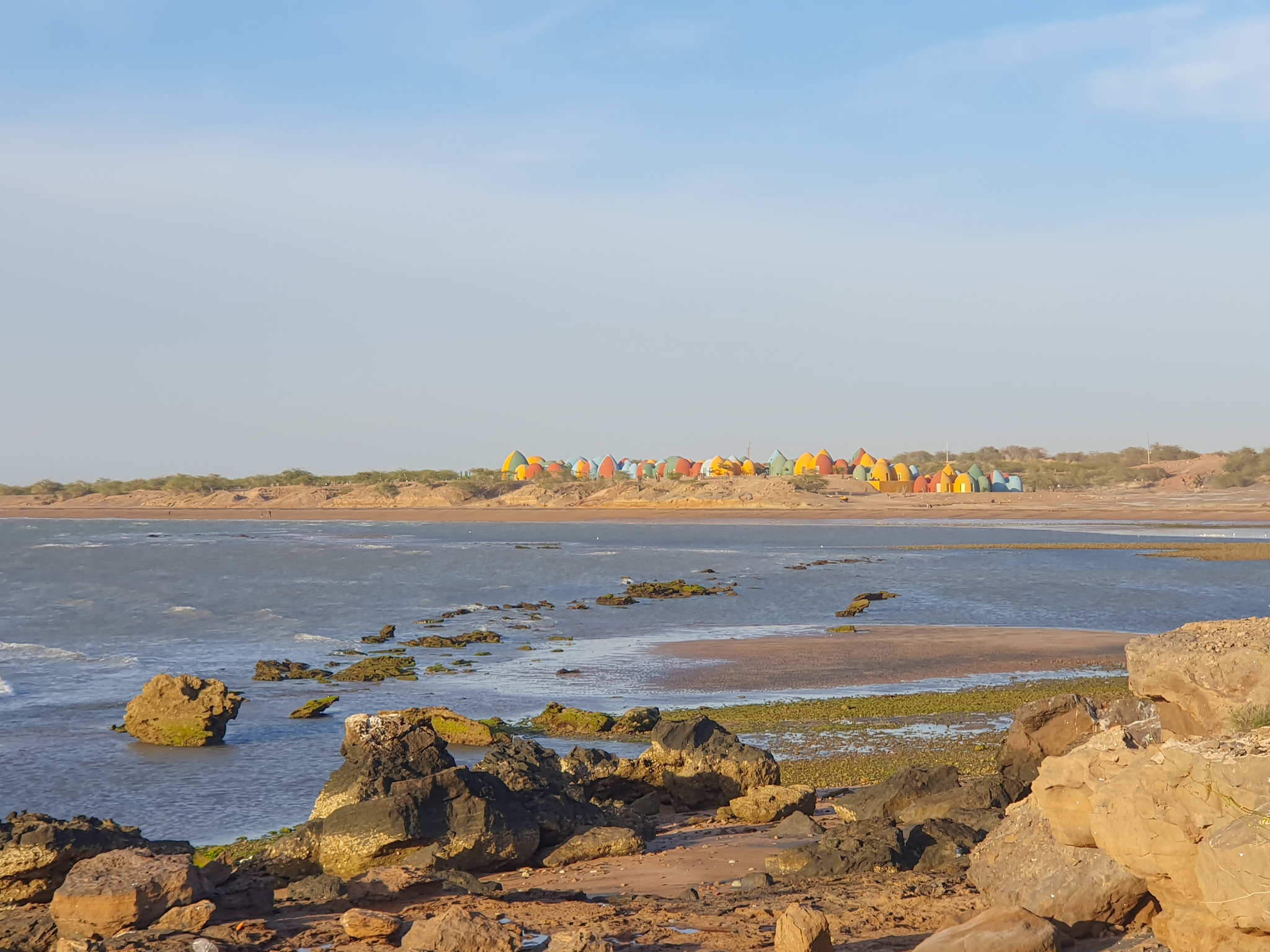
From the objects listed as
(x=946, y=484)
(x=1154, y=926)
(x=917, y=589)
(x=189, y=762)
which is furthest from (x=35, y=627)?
(x=946, y=484)

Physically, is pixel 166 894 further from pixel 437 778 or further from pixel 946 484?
pixel 946 484

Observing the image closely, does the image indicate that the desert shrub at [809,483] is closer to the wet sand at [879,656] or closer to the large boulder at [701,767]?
the wet sand at [879,656]

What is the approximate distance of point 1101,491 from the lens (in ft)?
463

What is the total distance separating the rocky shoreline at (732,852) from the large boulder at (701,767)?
0.03 meters

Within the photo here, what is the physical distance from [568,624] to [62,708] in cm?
1665

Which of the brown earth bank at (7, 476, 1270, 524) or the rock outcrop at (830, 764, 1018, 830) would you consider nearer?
the rock outcrop at (830, 764, 1018, 830)

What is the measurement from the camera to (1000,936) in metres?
7.28

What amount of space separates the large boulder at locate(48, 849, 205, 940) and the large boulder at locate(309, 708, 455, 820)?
8.29 ft

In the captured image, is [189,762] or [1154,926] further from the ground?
[1154,926]

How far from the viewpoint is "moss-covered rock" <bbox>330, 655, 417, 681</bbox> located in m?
26.2

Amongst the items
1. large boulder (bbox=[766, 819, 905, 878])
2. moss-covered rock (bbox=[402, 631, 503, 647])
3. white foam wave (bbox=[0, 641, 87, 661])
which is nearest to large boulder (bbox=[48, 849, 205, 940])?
large boulder (bbox=[766, 819, 905, 878])

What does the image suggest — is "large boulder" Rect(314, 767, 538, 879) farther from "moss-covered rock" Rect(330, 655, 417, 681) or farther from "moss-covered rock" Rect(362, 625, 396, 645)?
"moss-covered rock" Rect(362, 625, 396, 645)

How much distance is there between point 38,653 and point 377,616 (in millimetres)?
11493

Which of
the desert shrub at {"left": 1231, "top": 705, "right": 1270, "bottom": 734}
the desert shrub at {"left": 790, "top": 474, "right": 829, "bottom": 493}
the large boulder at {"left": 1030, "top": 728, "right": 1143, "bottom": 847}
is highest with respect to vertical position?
the desert shrub at {"left": 790, "top": 474, "right": 829, "bottom": 493}
